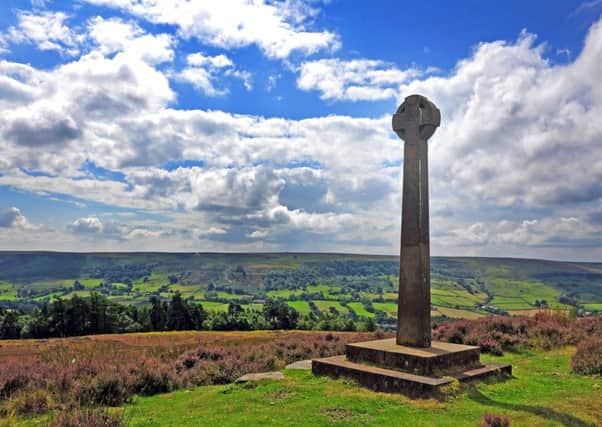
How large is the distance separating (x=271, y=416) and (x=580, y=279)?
153827mm

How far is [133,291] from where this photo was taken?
156 meters

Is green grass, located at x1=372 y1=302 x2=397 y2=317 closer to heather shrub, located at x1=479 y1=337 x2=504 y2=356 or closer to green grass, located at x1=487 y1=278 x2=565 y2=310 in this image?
green grass, located at x1=487 y1=278 x2=565 y2=310

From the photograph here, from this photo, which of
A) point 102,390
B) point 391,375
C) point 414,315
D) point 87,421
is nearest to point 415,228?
point 414,315

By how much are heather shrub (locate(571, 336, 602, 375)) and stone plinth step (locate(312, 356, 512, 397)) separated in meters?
2.28

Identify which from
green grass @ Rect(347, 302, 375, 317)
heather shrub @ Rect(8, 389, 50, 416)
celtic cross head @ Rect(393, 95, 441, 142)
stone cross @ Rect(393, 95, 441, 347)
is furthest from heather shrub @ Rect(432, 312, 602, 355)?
green grass @ Rect(347, 302, 375, 317)

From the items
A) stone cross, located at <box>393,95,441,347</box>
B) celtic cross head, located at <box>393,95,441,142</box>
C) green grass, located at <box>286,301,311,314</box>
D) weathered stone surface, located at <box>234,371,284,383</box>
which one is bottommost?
green grass, located at <box>286,301,311,314</box>

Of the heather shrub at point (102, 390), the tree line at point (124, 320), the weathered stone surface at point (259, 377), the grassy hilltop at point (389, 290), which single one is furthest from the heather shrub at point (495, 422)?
the grassy hilltop at point (389, 290)

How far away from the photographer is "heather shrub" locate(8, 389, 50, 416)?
1066 centimetres

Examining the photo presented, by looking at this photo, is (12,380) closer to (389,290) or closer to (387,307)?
(387,307)

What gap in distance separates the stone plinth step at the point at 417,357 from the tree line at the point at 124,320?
2854cm

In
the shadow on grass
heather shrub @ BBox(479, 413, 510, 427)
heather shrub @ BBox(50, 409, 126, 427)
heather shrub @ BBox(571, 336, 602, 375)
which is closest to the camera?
heather shrub @ BBox(50, 409, 126, 427)

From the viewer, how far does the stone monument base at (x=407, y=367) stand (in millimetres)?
11405

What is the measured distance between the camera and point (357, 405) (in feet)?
33.9

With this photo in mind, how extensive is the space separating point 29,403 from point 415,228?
37.1 ft
